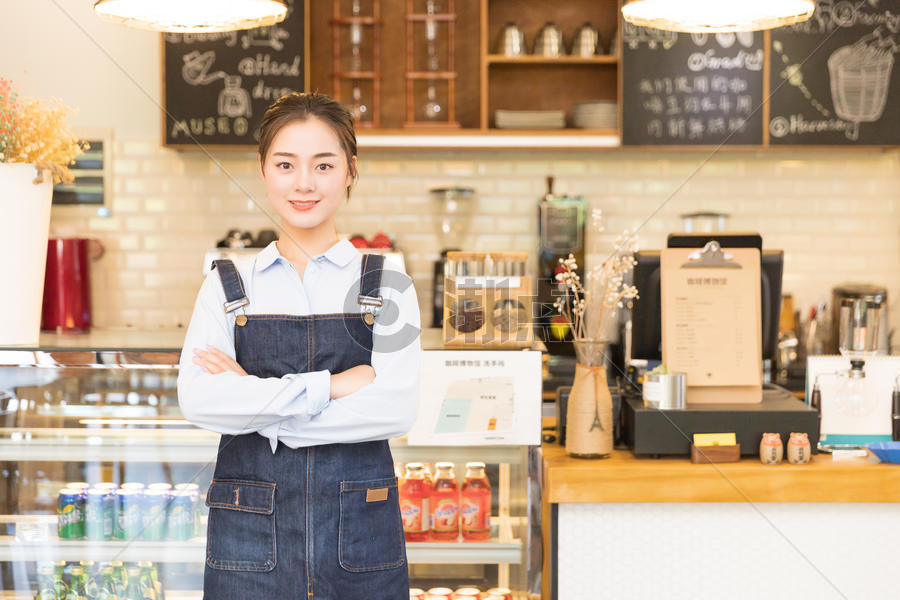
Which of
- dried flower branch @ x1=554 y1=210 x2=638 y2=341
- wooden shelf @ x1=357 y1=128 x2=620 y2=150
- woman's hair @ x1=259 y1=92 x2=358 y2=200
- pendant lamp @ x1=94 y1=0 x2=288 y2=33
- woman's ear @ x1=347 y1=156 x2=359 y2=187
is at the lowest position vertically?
dried flower branch @ x1=554 y1=210 x2=638 y2=341

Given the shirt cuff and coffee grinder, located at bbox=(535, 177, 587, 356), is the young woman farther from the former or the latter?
coffee grinder, located at bbox=(535, 177, 587, 356)

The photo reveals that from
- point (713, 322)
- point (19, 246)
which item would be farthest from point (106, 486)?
point (713, 322)

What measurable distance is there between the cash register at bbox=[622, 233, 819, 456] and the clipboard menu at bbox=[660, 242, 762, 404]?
0.05 metres

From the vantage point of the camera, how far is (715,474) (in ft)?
7.25

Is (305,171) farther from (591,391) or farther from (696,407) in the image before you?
(696,407)

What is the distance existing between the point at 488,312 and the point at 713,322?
0.65 metres

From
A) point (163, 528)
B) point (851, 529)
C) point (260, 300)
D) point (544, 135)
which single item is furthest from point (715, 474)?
point (544, 135)

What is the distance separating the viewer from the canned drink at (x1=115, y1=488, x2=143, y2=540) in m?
2.20

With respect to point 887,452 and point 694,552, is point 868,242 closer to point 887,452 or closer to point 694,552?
point 887,452

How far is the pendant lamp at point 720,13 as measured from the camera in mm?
2445

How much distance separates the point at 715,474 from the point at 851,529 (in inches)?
15.9

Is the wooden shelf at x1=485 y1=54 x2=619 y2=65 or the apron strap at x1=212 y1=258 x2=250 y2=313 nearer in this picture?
the apron strap at x1=212 y1=258 x2=250 y2=313

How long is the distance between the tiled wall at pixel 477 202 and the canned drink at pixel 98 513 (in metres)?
2.45

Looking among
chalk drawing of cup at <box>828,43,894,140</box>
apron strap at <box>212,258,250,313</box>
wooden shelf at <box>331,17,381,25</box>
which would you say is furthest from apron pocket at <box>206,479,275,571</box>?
chalk drawing of cup at <box>828,43,894,140</box>
